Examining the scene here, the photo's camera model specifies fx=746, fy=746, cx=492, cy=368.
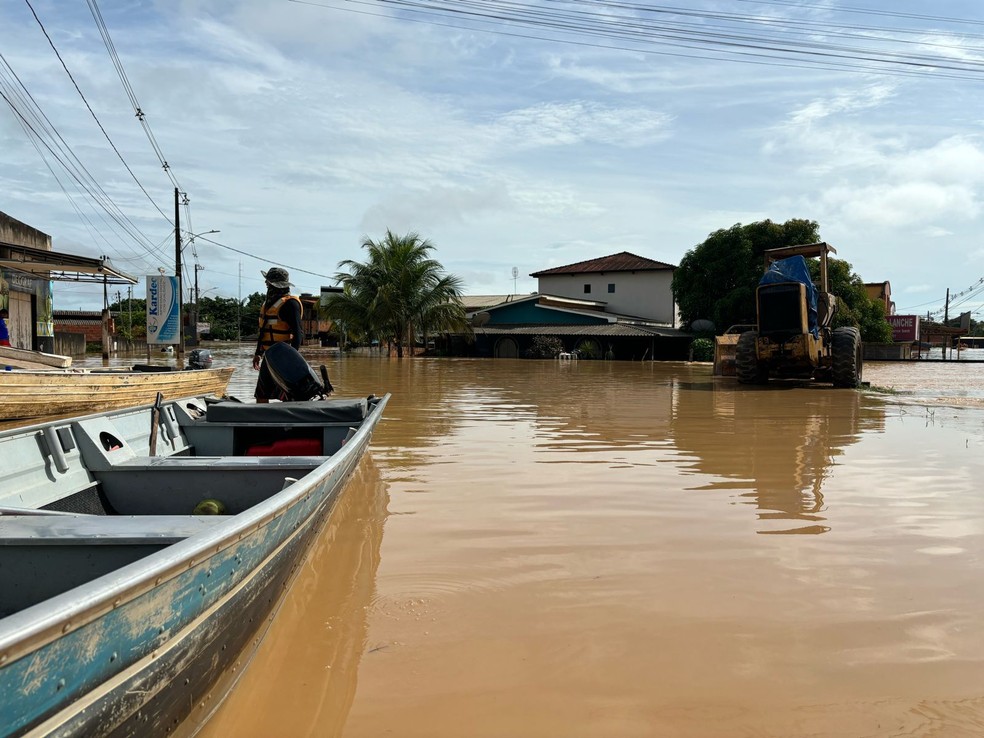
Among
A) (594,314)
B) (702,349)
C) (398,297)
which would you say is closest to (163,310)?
(398,297)

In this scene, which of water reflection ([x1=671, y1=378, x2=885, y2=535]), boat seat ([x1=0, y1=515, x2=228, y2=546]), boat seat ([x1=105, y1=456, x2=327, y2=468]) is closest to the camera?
boat seat ([x1=0, y1=515, x2=228, y2=546])

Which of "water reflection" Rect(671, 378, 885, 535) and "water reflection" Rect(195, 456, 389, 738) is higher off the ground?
"water reflection" Rect(671, 378, 885, 535)

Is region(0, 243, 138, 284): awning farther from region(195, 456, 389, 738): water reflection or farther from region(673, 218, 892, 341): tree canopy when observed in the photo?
region(673, 218, 892, 341): tree canopy

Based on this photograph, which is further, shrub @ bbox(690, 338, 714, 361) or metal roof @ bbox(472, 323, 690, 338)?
metal roof @ bbox(472, 323, 690, 338)

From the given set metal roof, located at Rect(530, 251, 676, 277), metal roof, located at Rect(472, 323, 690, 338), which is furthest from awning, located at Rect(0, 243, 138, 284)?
metal roof, located at Rect(530, 251, 676, 277)

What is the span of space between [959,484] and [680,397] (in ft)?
28.8

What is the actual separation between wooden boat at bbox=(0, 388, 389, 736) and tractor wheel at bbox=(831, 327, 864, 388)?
14161 mm

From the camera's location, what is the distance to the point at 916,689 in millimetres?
3004

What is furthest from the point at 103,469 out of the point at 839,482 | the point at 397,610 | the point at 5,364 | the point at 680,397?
the point at 680,397

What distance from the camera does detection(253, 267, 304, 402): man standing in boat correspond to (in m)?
6.78

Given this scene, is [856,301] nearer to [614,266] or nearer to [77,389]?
[614,266]

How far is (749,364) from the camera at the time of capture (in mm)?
17234

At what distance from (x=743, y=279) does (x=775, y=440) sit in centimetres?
2652

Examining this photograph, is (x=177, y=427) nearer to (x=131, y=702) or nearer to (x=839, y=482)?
(x=131, y=702)
